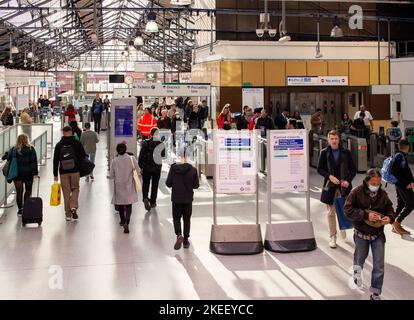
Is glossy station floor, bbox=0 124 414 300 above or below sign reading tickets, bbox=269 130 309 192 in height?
below

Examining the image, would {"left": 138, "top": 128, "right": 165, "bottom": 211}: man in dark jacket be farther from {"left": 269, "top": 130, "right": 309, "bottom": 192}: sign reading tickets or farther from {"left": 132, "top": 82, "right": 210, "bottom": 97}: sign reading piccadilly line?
{"left": 132, "top": 82, "right": 210, "bottom": 97}: sign reading piccadilly line

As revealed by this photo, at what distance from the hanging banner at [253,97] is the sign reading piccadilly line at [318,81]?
133cm

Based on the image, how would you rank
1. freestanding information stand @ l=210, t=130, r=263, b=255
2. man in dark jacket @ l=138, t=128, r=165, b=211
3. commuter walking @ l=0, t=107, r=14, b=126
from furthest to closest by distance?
commuter walking @ l=0, t=107, r=14, b=126 → man in dark jacket @ l=138, t=128, r=165, b=211 → freestanding information stand @ l=210, t=130, r=263, b=255

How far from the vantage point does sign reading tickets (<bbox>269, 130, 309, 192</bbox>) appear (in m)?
7.67

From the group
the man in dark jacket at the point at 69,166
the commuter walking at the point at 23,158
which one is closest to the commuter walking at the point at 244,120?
the man in dark jacket at the point at 69,166

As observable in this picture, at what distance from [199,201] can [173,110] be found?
8756 millimetres

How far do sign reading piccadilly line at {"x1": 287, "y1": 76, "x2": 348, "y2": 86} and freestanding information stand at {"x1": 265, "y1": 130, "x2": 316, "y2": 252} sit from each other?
1651 cm

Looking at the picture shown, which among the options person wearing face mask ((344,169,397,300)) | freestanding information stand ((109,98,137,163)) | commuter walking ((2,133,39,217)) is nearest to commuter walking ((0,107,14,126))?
freestanding information stand ((109,98,137,163))

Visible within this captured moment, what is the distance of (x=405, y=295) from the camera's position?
5.84 meters

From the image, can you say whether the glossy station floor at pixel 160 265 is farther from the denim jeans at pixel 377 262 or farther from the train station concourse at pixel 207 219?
the denim jeans at pixel 377 262

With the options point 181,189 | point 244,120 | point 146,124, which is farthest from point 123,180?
point 244,120

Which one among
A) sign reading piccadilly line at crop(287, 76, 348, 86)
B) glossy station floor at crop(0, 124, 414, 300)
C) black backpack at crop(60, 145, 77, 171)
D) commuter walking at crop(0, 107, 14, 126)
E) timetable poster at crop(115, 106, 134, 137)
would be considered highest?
sign reading piccadilly line at crop(287, 76, 348, 86)

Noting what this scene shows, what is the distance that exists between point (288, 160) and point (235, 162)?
0.70 meters

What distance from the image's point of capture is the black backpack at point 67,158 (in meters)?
9.37
